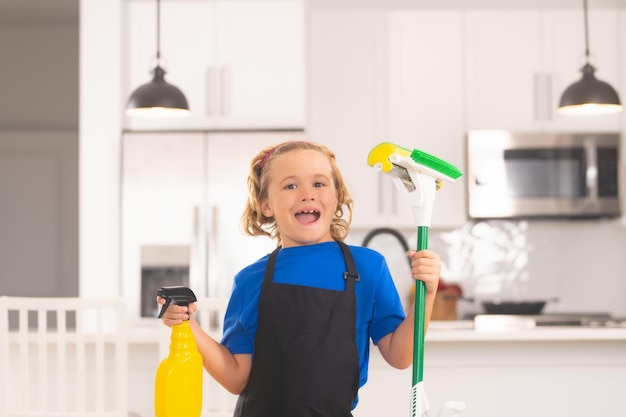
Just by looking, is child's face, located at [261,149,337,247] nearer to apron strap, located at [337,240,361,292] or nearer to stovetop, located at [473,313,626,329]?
apron strap, located at [337,240,361,292]

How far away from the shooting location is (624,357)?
2.92 m

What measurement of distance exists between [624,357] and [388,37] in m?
2.12

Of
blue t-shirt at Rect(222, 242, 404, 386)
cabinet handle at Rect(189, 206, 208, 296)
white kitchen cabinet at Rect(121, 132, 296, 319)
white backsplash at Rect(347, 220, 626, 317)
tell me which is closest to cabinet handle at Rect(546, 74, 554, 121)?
white backsplash at Rect(347, 220, 626, 317)

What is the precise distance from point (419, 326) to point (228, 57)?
2894 millimetres

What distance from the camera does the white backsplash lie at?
4672mm

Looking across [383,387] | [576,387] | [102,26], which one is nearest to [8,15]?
[102,26]

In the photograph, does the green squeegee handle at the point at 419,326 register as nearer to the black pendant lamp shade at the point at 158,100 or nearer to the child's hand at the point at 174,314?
the child's hand at the point at 174,314

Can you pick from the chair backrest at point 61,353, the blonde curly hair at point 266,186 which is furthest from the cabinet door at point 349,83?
the blonde curly hair at point 266,186

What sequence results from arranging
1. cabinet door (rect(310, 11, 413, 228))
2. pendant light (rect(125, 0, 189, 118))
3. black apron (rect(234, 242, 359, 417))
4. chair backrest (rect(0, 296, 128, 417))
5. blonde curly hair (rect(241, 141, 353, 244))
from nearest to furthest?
black apron (rect(234, 242, 359, 417)), blonde curly hair (rect(241, 141, 353, 244)), chair backrest (rect(0, 296, 128, 417)), pendant light (rect(125, 0, 189, 118)), cabinet door (rect(310, 11, 413, 228))

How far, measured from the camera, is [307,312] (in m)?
1.41

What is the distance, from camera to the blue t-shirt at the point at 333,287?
4.79 feet

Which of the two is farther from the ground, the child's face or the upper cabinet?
the upper cabinet

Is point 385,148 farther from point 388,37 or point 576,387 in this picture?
point 388,37

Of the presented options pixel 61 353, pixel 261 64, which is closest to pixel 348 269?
pixel 61 353
